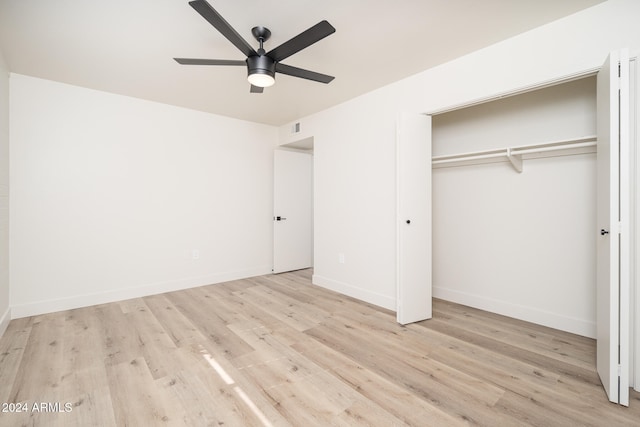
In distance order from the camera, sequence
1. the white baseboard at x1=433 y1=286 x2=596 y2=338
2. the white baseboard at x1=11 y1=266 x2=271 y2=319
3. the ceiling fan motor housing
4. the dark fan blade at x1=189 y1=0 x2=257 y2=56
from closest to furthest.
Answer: the dark fan blade at x1=189 y1=0 x2=257 y2=56, the ceiling fan motor housing, the white baseboard at x1=433 y1=286 x2=596 y2=338, the white baseboard at x1=11 y1=266 x2=271 y2=319

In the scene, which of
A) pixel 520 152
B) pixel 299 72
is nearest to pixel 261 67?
pixel 299 72

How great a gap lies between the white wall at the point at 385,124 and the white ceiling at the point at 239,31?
5.0 inches

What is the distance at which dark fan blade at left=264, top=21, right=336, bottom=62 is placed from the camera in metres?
1.70

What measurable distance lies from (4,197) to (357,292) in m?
3.87

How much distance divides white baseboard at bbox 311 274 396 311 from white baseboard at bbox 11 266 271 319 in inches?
50.1

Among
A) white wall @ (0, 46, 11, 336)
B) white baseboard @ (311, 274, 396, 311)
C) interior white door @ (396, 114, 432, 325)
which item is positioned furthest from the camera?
white baseboard @ (311, 274, 396, 311)

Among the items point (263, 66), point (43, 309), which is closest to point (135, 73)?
point (263, 66)

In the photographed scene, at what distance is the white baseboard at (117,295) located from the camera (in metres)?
3.07

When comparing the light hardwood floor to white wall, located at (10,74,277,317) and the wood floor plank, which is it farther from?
white wall, located at (10,74,277,317)

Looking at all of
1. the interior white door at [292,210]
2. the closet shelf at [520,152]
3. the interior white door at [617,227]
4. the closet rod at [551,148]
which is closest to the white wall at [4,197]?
the interior white door at [292,210]

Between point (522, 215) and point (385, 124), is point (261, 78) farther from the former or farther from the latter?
point (522, 215)

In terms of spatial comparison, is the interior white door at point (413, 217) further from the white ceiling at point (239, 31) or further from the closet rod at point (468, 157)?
the white ceiling at point (239, 31)

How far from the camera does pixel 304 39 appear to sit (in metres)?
1.84

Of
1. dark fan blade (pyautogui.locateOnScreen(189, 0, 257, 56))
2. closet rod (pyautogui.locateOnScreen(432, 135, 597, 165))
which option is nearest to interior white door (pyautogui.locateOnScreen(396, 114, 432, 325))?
closet rod (pyautogui.locateOnScreen(432, 135, 597, 165))
